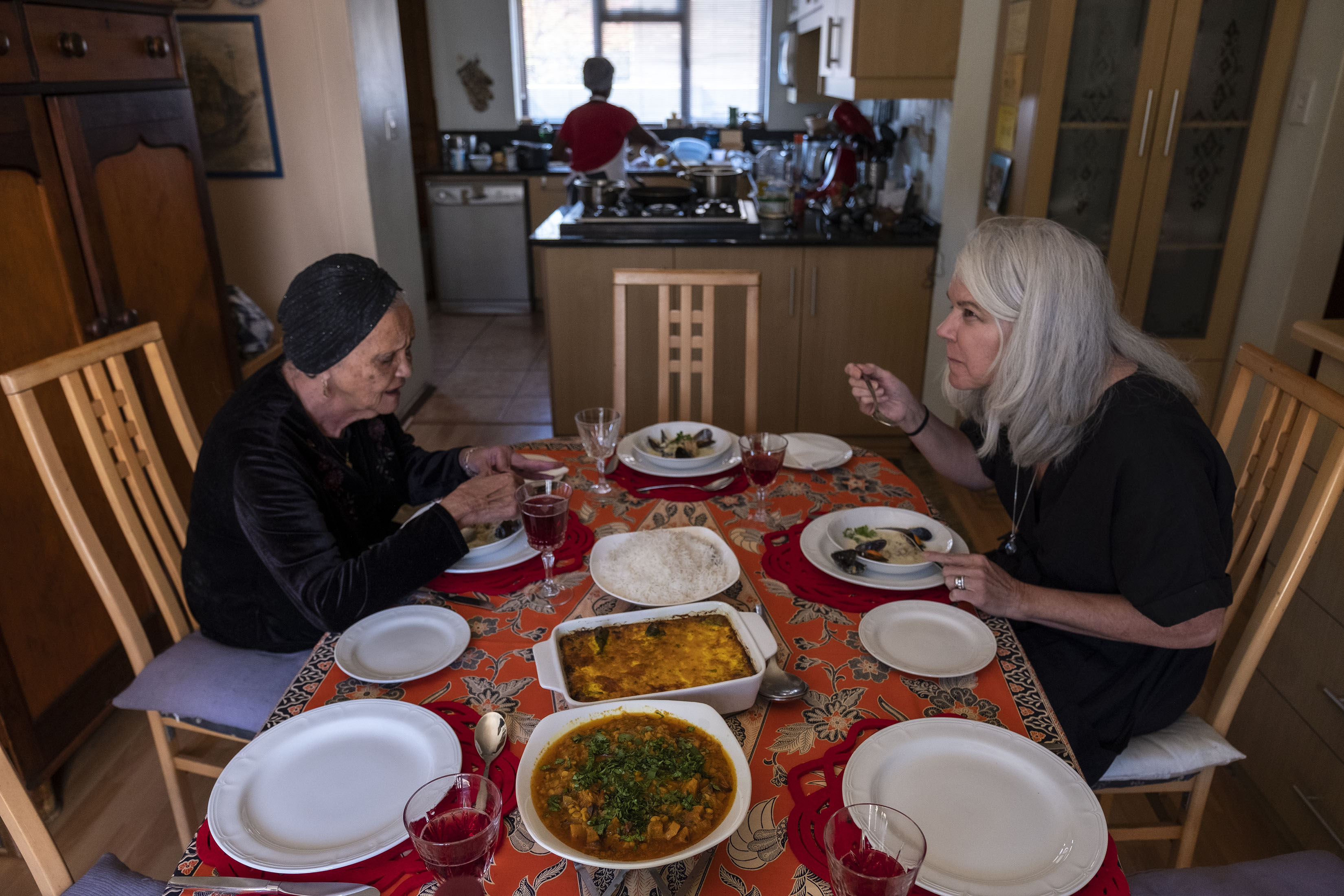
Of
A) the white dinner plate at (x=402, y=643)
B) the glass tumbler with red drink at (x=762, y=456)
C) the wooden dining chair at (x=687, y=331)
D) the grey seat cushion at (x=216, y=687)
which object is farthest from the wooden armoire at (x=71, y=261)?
the glass tumbler with red drink at (x=762, y=456)

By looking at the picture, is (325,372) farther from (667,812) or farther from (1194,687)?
(1194,687)

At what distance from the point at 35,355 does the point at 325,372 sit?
97 centimetres

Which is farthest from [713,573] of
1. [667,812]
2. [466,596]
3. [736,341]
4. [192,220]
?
[736,341]

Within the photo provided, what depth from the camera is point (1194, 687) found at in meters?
1.44

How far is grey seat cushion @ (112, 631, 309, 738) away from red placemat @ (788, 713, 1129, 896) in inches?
38.7

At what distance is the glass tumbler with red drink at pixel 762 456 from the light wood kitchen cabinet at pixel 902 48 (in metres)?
2.12

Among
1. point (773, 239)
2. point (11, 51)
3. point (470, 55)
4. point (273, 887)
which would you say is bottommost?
point (273, 887)

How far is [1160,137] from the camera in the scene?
2.80 m

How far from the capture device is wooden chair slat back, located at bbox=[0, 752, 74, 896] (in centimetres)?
100

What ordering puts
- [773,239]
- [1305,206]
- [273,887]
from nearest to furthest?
[273,887] → [1305,206] → [773,239]

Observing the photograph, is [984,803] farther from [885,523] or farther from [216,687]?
[216,687]

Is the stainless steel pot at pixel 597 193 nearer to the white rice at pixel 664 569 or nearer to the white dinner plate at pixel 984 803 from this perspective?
the white rice at pixel 664 569

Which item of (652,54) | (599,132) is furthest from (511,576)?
(652,54)

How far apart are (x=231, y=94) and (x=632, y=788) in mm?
3418
